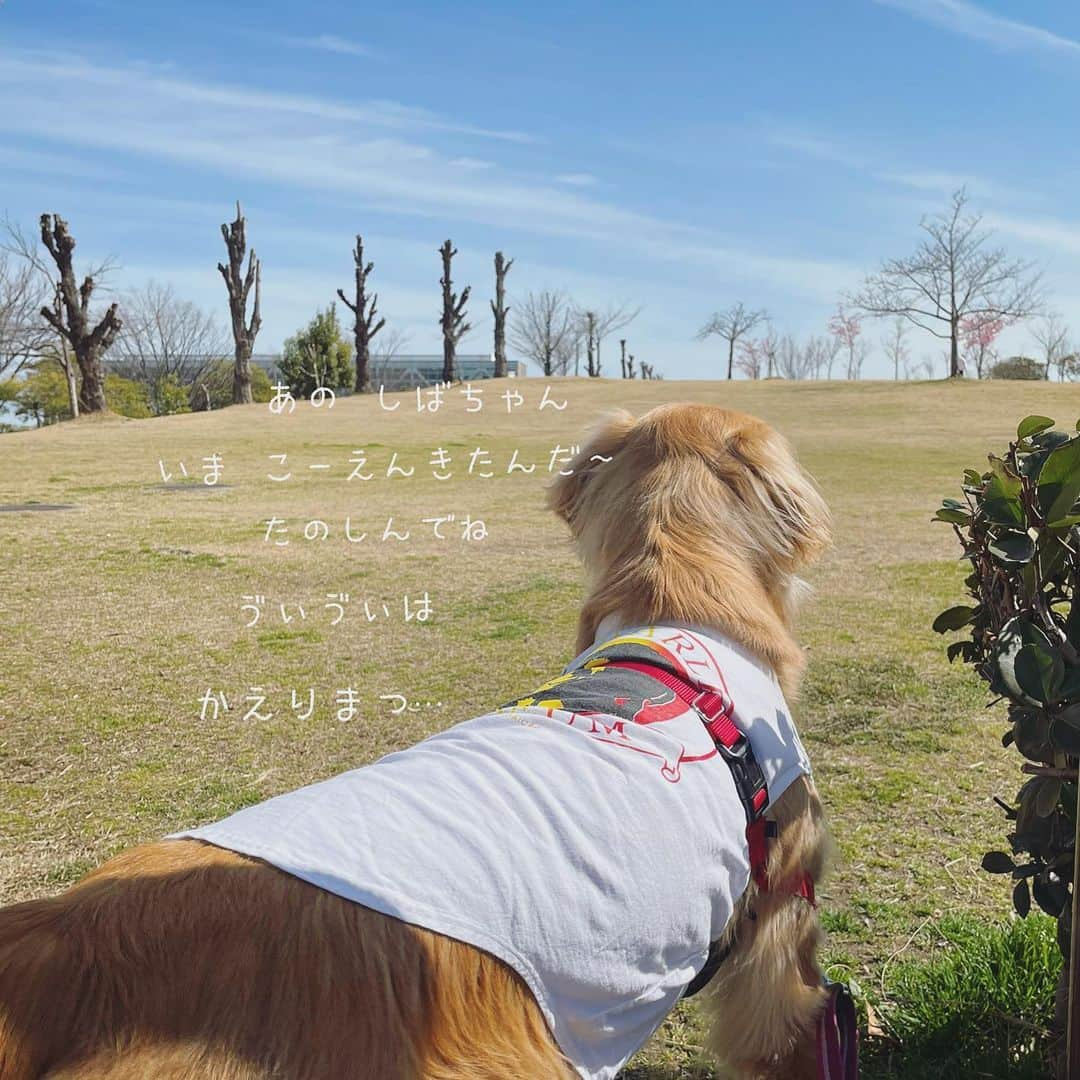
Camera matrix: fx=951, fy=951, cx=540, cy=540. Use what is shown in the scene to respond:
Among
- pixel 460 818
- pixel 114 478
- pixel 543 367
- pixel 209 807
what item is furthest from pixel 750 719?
pixel 543 367

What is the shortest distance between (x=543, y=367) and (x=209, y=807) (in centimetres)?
5185

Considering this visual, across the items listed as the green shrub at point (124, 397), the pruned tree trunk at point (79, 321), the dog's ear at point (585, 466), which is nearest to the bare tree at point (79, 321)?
the pruned tree trunk at point (79, 321)

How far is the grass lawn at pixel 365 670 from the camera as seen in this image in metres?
2.79

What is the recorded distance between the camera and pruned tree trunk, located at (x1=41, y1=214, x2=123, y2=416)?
2538 cm

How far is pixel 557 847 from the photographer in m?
1.16

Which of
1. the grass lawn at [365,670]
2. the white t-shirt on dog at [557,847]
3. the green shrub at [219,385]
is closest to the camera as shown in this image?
the white t-shirt on dog at [557,847]

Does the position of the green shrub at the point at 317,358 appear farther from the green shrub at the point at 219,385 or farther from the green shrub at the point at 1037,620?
the green shrub at the point at 1037,620

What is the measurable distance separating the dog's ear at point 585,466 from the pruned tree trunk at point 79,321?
86.0ft

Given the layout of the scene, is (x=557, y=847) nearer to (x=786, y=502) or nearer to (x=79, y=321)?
(x=786, y=502)

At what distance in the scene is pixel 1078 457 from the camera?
4.49 feet

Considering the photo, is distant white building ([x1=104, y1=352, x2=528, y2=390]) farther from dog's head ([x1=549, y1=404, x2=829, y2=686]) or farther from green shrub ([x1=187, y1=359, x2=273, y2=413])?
dog's head ([x1=549, y1=404, x2=829, y2=686])

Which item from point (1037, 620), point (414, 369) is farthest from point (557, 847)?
point (414, 369)

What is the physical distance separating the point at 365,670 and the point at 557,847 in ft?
12.0

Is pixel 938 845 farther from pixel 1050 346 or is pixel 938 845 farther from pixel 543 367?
pixel 543 367
